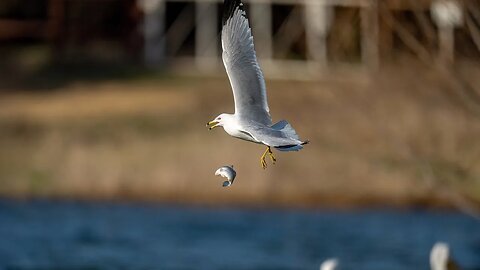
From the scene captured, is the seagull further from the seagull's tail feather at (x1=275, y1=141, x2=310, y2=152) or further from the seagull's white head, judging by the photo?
the seagull's tail feather at (x1=275, y1=141, x2=310, y2=152)

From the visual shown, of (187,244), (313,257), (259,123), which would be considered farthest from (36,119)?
(259,123)

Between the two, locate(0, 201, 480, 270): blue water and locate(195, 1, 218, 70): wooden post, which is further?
locate(195, 1, 218, 70): wooden post

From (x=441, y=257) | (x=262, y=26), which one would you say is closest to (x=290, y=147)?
(x=441, y=257)

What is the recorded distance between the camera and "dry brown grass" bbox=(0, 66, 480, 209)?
84.5ft

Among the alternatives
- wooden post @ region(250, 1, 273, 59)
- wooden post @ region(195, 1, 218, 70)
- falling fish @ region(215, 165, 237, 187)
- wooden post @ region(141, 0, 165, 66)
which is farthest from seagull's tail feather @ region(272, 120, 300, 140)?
wooden post @ region(141, 0, 165, 66)

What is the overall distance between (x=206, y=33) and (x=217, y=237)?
47.7ft

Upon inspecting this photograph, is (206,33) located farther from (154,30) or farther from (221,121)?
(221,121)

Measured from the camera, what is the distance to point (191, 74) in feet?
115

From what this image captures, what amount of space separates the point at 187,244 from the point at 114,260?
2046 millimetres

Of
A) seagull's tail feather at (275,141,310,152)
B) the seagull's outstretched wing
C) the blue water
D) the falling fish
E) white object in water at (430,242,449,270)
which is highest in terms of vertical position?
the blue water

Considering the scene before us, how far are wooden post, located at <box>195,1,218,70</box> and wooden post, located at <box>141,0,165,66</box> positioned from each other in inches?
35.4

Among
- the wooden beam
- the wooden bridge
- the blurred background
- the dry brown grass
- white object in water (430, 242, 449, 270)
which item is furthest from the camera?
the wooden beam

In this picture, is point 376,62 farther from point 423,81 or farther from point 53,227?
point 53,227

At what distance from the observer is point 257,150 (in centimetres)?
2609
